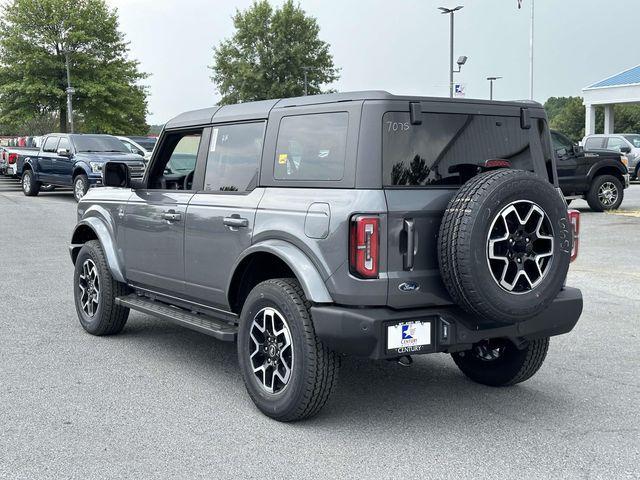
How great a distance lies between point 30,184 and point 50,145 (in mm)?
2160

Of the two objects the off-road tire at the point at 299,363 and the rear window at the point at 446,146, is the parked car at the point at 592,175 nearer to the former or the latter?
the rear window at the point at 446,146

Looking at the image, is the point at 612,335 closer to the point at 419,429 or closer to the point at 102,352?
the point at 419,429

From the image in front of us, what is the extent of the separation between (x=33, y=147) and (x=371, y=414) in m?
22.5

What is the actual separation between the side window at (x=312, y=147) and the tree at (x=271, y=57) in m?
58.4

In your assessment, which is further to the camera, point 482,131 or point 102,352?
point 102,352

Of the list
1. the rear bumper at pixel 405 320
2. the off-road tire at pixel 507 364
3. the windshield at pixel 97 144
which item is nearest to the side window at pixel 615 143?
the windshield at pixel 97 144

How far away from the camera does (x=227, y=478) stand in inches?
142

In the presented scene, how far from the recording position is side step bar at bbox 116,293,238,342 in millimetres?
4925

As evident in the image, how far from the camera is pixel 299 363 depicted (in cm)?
419

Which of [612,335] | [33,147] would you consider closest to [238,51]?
[33,147]

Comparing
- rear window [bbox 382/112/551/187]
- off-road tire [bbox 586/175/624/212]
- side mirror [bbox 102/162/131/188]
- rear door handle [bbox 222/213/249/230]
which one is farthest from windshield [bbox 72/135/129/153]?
rear window [bbox 382/112/551/187]

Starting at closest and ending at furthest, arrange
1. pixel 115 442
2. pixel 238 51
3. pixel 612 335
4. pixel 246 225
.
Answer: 1. pixel 115 442
2. pixel 246 225
3. pixel 612 335
4. pixel 238 51

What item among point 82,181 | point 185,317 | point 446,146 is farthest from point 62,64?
Result: point 446,146

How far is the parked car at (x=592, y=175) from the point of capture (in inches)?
675
